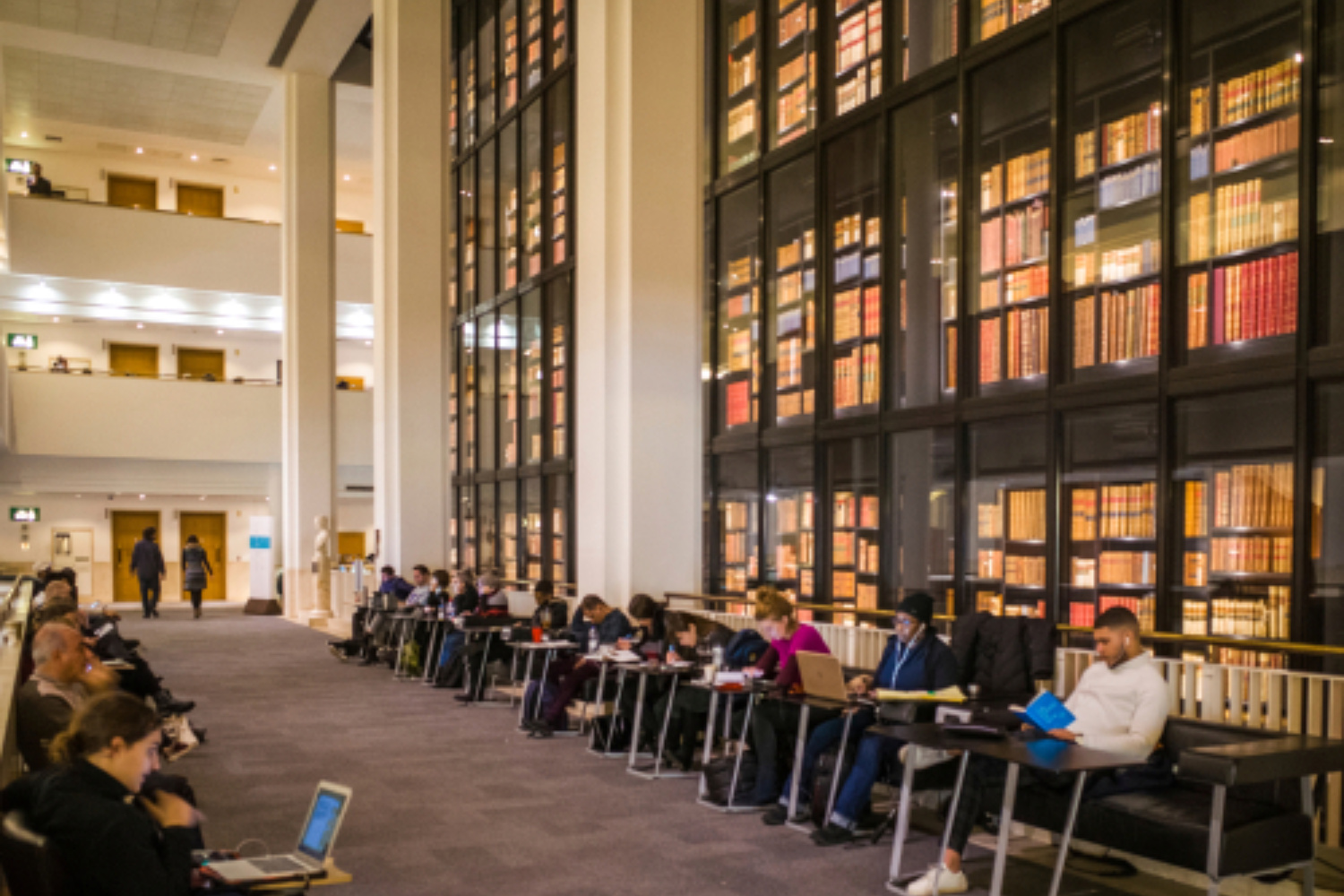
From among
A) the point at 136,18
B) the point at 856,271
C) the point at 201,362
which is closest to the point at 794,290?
→ the point at 856,271

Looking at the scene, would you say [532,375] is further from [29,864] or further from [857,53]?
[29,864]

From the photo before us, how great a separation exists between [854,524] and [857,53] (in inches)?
143

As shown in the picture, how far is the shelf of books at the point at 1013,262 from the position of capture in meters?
7.19

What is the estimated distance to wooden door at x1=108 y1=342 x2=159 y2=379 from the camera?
2409 cm

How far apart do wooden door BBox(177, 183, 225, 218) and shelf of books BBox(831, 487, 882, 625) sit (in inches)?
805

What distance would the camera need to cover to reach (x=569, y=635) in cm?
898

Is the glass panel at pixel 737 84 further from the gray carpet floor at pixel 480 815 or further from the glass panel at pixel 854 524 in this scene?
the gray carpet floor at pixel 480 815

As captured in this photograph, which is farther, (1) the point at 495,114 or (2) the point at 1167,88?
(1) the point at 495,114

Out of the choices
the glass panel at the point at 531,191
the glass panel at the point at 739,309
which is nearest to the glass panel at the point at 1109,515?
the glass panel at the point at 739,309

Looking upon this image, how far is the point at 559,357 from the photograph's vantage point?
1356cm

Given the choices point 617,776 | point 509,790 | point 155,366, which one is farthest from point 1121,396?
point 155,366

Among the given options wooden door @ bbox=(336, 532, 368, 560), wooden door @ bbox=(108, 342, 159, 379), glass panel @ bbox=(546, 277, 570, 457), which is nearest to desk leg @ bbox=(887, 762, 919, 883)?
glass panel @ bbox=(546, 277, 570, 457)

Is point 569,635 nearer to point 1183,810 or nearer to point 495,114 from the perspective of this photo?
point 1183,810

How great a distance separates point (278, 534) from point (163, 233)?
20.6 ft
